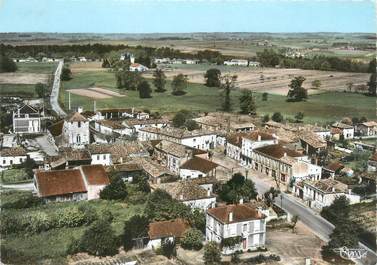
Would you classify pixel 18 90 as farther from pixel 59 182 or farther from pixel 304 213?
pixel 304 213

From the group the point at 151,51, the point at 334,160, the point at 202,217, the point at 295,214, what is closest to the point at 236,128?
the point at 334,160

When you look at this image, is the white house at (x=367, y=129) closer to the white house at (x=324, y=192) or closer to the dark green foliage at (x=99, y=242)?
the white house at (x=324, y=192)

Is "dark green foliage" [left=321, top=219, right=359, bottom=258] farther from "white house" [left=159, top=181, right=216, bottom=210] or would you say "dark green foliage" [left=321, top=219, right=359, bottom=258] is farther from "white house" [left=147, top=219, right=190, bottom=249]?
"white house" [left=159, top=181, right=216, bottom=210]

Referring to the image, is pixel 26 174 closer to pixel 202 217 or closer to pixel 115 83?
pixel 202 217

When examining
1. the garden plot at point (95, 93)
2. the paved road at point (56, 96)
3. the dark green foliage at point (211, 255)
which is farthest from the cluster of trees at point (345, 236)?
the garden plot at point (95, 93)

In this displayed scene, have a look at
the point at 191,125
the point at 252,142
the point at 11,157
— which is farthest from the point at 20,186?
the point at 191,125

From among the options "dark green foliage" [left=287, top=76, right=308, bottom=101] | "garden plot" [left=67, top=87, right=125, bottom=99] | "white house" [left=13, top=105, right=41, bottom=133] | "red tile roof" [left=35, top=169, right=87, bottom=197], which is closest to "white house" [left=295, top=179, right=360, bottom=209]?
"red tile roof" [left=35, top=169, right=87, bottom=197]
